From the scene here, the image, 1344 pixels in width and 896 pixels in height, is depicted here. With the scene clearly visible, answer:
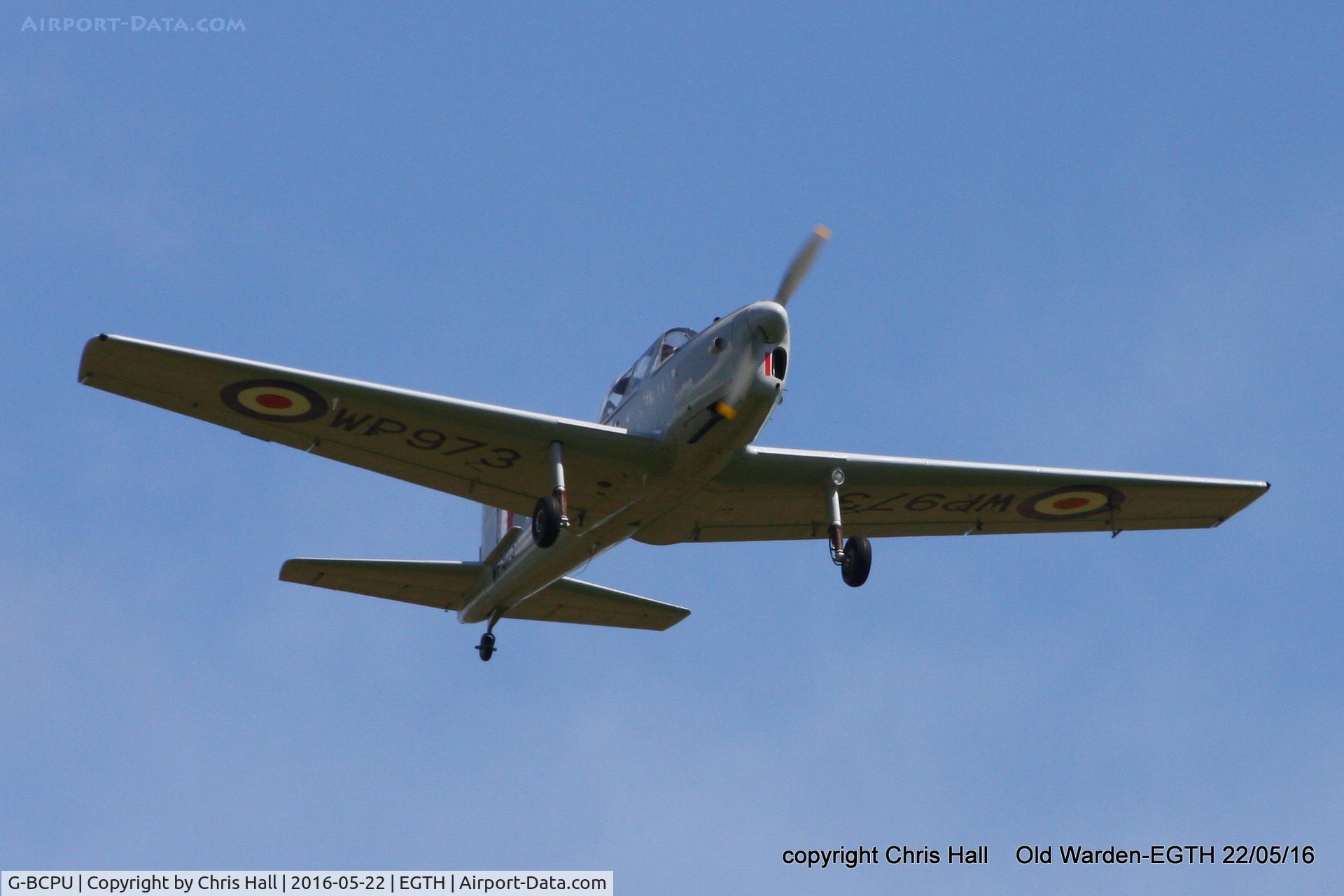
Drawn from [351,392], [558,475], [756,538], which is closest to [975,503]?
[756,538]

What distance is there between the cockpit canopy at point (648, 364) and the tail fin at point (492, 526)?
2.97m

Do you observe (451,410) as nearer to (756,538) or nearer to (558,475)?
(558,475)

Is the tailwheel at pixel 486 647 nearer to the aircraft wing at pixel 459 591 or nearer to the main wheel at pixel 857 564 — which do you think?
the aircraft wing at pixel 459 591

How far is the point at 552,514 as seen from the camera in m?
16.9

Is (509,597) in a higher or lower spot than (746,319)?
lower

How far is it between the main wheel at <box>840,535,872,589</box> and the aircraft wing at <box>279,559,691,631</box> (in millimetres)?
5145

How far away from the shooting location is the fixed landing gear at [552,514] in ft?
55.4

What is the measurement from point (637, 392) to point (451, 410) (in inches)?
90.1

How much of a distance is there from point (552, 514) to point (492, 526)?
5.59m

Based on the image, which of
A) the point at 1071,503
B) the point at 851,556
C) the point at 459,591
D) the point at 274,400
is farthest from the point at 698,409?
the point at 459,591

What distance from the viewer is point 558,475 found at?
1736cm

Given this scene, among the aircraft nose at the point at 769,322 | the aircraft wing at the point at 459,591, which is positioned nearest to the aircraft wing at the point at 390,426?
the aircraft nose at the point at 769,322

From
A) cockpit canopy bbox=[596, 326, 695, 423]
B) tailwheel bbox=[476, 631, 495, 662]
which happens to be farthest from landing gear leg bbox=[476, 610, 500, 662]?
cockpit canopy bbox=[596, 326, 695, 423]

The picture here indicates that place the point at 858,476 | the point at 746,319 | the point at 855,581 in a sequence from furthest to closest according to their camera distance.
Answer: the point at 858,476, the point at 855,581, the point at 746,319
